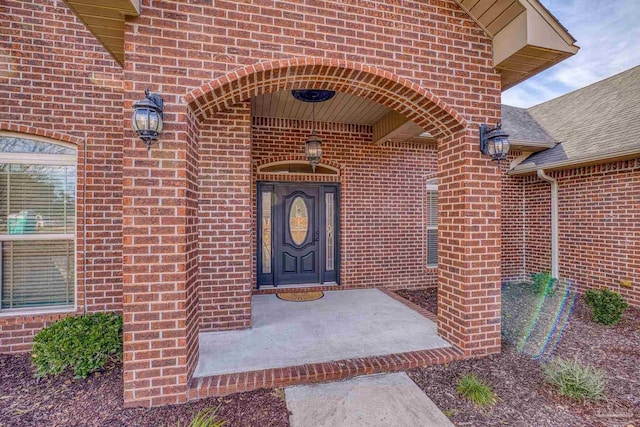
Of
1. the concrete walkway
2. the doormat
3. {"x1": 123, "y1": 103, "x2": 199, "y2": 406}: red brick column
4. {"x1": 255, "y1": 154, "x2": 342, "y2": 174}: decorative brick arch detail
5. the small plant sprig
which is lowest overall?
the concrete walkway

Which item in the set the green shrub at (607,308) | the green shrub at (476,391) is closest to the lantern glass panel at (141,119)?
the green shrub at (476,391)

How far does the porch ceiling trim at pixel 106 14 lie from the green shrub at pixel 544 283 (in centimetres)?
763

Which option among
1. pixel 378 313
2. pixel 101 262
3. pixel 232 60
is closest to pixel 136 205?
pixel 232 60

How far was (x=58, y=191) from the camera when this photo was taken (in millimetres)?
3447

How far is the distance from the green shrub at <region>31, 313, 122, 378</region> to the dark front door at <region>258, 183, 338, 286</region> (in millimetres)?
2798

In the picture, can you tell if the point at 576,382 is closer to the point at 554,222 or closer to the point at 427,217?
the point at 427,217

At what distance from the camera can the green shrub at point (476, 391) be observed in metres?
2.36

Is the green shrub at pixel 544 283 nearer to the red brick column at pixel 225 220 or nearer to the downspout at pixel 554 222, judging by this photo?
the downspout at pixel 554 222

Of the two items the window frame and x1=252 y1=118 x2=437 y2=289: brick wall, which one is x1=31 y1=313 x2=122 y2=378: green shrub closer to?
x1=252 y1=118 x2=437 y2=289: brick wall

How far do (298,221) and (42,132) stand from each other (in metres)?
3.76

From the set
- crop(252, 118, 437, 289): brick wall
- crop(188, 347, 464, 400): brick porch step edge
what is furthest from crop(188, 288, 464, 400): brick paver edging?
crop(252, 118, 437, 289): brick wall

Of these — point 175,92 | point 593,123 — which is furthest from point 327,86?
point 593,123

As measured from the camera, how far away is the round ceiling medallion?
4.13m

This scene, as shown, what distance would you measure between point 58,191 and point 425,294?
5.91 metres
